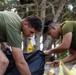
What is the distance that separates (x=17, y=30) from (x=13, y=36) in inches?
3.5

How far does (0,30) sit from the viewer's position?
367cm

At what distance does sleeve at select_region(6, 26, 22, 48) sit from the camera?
353 cm

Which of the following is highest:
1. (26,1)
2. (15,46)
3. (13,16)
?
(13,16)

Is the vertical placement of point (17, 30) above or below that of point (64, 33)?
above

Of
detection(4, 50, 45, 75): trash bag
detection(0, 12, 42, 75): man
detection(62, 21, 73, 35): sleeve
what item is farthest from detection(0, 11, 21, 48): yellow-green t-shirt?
detection(62, 21, 73, 35): sleeve

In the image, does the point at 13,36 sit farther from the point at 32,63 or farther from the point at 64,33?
the point at 64,33

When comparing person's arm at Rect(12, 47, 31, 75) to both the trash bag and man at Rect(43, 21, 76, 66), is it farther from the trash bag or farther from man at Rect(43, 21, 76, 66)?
man at Rect(43, 21, 76, 66)

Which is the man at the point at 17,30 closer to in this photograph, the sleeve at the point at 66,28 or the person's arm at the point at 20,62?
the person's arm at the point at 20,62

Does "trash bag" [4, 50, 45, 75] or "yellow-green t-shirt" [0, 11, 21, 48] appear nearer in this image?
"yellow-green t-shirt" [0, 11, 21, 48]

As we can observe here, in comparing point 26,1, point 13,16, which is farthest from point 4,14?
point 26,1

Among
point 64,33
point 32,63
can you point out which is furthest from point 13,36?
point 64,33

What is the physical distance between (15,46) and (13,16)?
41cm

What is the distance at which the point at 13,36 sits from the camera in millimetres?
3531

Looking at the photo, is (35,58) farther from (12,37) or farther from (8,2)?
(8,2)
